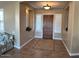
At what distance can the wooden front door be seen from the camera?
9.73m

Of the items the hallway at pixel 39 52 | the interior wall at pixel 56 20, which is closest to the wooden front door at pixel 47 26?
the interior wall at pixel 56 20

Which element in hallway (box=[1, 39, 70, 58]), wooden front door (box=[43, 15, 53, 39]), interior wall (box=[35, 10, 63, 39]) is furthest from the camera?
wooden front door (box=[43, 15, 53, 39])

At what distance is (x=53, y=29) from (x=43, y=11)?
1598 mm

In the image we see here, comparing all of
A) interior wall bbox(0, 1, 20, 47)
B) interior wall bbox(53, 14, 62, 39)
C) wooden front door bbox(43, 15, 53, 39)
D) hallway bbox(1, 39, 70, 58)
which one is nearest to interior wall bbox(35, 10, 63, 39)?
interior wall bbox(53, 14, 62, 39)

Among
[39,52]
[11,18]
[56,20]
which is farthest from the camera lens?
[56,20]

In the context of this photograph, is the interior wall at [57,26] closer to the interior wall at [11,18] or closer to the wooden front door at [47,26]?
the wooden front door at [47,26]

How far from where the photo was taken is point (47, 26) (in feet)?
32.3

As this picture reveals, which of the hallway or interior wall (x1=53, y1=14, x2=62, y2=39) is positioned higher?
interior wall (x1=53, y1=14, x2=62, y2=39)

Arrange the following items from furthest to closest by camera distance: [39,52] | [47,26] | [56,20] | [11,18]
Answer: [47,26]
[56,20]
[11,18]
[39,52]

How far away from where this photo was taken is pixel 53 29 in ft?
31.7

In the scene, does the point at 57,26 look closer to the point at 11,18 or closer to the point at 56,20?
the point at 56,20

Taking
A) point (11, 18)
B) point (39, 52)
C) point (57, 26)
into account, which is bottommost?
point (39, 52)

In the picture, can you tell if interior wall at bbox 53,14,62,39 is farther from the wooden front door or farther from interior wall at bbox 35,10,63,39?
the wooden front door

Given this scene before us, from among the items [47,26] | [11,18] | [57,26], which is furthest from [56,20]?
[11,18]
